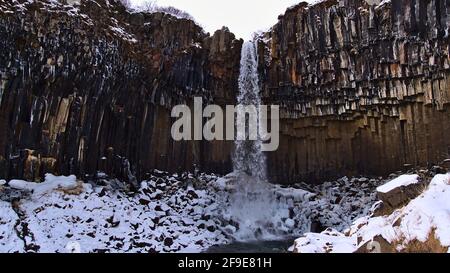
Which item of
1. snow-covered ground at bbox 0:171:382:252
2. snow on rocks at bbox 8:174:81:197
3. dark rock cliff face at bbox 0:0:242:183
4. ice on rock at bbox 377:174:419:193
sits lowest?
snow-covered ground at bbox 0:171:382:252

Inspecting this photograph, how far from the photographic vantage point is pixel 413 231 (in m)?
6.70

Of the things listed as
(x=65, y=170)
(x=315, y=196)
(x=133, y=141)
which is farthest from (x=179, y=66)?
(x=315, y=196)

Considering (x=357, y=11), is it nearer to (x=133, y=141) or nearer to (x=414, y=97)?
(x=414, y=97)

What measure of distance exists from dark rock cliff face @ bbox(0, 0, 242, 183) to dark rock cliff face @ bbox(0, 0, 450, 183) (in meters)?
0.05

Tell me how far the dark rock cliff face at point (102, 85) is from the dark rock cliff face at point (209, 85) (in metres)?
0.05

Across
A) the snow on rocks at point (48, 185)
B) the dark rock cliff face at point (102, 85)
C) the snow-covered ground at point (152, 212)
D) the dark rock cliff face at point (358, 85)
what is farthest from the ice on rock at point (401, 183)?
the dark rock cliff face at point (102, 85)

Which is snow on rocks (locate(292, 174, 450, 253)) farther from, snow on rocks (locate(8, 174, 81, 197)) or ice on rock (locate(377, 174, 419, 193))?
snow on rocks (locate(8, 174, 81, 197))

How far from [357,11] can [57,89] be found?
1543cm

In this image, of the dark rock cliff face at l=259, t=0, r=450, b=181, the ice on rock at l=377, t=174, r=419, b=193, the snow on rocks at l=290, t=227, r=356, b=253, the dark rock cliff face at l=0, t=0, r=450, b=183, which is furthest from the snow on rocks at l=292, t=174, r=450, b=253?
the dark rock cliff face at l=259, t=0, r=450, b=181

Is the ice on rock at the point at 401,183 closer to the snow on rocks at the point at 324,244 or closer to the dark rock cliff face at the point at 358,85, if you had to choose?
the snow on rocks at the point at 324,244

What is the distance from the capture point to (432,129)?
2053cm

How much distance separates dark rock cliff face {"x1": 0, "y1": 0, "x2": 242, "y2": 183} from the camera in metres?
17.6

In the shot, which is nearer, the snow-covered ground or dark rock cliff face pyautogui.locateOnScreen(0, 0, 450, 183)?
the snow-covered ground

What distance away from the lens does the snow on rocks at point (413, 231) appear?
246 inches
